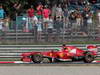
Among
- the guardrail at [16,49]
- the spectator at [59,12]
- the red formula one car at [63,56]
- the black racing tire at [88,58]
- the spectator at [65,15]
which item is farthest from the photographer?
the spectator at [59,12]

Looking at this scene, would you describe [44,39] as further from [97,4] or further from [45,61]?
[97,4]

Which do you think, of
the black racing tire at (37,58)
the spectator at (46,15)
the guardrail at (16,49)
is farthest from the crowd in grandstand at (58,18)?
the black racing tire at (37,58)

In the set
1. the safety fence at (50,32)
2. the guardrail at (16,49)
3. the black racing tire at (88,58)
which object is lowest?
the black racing tire at (88,58)

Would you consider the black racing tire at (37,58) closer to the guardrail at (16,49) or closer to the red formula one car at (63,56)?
the red formula one car at (63,56)

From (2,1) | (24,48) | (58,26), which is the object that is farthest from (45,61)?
(2,1)

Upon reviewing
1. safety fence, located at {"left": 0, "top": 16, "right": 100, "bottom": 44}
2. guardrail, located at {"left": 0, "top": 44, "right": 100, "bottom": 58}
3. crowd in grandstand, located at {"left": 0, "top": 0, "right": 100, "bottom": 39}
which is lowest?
guardrail, located at {"left": 0, "top": 44, "right": 100, "bottom": 58}

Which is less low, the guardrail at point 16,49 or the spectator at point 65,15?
the spectator at point 65,15

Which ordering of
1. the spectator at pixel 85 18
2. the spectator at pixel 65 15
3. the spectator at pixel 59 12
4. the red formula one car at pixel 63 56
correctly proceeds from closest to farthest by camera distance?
1. the red formula one car at pixel 63 56
2. the spectator at pixel 65 15
3. the spectator at pixel 85 18
4. the spectator at pixel 59 12

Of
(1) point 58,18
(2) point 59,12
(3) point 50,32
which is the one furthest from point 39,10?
(3) point 50,32

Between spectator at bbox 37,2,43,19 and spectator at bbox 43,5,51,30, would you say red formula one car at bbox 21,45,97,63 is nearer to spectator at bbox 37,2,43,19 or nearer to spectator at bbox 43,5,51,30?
spectator at bbox 43,5,51,30

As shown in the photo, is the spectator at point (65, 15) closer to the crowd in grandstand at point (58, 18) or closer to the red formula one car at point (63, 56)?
the crowd in grandstand at point (58, 18)

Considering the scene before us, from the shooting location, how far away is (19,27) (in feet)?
55.1

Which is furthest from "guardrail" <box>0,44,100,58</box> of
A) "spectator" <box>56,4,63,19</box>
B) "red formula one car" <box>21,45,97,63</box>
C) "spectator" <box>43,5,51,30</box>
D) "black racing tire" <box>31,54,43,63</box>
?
"spectator" <box>56,4,63,19</box>

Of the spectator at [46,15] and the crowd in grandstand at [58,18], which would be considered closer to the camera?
the crowd in grandstand at [58,18]
